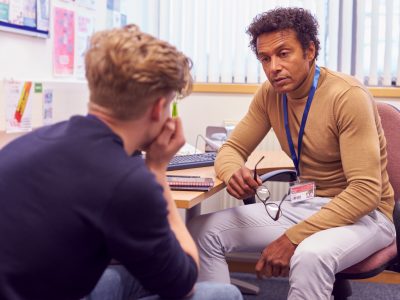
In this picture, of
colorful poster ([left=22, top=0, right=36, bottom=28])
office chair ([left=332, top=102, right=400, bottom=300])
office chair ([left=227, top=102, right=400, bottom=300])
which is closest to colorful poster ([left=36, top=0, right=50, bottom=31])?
colorful poster ([left=22, top=0, right=36, bottom=28])

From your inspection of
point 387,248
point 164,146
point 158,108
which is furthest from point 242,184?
point 158,108

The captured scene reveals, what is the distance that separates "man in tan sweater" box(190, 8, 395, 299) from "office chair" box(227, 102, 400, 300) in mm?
35

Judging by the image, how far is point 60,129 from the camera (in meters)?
0.94

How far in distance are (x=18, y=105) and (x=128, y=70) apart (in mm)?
1072

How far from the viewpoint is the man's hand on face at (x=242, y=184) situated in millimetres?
1783

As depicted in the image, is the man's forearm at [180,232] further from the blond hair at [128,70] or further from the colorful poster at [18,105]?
the colorful poster at [18,105]

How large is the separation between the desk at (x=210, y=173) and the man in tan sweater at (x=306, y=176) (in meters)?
0.07

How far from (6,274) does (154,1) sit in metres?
2.34

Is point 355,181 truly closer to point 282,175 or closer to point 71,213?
point 282,175

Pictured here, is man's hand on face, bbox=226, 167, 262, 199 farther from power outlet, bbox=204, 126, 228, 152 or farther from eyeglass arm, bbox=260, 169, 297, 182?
power outlet, bbox=204, 126, 228, 152

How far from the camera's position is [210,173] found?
1964 millimetres

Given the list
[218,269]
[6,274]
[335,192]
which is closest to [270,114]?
[335,192]

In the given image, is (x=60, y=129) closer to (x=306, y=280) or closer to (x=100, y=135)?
(x=100, y=135)

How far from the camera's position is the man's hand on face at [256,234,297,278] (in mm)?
1637
